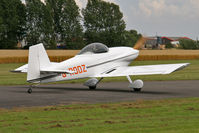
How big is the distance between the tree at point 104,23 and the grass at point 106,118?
81.7m

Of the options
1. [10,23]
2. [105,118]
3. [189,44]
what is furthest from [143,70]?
[189,44]

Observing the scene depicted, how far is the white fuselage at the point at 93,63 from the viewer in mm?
17094

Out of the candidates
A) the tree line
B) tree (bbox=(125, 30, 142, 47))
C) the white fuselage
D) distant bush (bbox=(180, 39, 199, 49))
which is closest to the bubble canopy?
the white fuselage

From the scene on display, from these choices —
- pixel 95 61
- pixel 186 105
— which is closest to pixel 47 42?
pixel 95 61

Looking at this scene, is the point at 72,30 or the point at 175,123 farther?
the point at 72,30

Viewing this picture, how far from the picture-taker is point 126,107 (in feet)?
39.6

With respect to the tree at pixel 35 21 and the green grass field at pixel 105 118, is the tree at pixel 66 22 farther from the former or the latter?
the green grass field at pixel 105 118

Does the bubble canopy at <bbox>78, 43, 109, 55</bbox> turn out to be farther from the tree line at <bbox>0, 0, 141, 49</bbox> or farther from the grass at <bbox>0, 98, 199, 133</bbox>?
the tree line at <bbox>0, 0, 141, 49</bbox>

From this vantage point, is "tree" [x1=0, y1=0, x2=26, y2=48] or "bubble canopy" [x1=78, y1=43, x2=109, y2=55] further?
"tree" [x1=0, y1=0, x2=26, y2=48]

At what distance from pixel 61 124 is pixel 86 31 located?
8683cm

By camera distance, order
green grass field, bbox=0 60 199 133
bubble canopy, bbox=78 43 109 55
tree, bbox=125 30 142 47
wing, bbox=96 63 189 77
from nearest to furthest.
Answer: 1. green grass field, bbox=0 60 199 133
2. wing, bbox=96 63 189 77
3. bubble canopy, bbox=78 43 109 55
4. tree, bbox=125 30 142 47

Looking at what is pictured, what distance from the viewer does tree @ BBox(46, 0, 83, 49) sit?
91.2 meters

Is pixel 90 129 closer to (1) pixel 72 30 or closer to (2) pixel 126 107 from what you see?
(2) pixel 126 107

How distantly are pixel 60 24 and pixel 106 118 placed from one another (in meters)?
82.8
